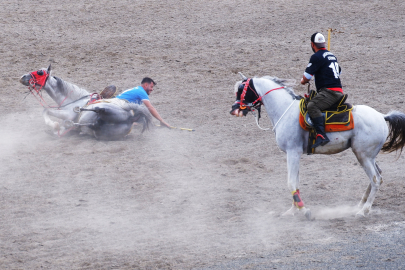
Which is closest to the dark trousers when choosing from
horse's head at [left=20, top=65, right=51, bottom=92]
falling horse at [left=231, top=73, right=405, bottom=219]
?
falling horse at [left=231, top=73, right=405, bottom=219]

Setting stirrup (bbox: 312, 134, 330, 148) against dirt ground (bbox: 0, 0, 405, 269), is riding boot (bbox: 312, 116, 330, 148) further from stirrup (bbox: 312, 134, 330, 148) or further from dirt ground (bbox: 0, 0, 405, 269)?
dirt ground (bbox: 0, 0, 405, 269)

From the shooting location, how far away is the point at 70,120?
11.1 m

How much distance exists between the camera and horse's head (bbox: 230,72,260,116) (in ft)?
25.2

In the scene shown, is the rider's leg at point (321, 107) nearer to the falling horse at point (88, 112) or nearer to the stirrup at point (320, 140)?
the stirrup at point (320, 140)

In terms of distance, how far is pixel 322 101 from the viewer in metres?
7.33

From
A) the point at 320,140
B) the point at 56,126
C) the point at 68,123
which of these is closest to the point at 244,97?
the point at 320,140

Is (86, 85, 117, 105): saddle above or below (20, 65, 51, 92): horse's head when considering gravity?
below

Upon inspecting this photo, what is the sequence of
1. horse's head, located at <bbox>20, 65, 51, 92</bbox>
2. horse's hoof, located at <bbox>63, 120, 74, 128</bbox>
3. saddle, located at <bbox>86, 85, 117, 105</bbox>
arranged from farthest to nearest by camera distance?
saddle, located at <bbox>86, 85, 117, 105</bbox>
horse's head, located at <bbox>20, 65, 51, 92</bbox>
horse's hoof, located at <bbox>63, 120, 74, 128</bbox>

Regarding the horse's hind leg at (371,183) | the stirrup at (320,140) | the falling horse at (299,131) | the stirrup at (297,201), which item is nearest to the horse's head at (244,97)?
the falling horse at (299,131)

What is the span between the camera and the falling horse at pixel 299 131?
7398mm

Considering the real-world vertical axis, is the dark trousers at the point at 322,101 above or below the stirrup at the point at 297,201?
above

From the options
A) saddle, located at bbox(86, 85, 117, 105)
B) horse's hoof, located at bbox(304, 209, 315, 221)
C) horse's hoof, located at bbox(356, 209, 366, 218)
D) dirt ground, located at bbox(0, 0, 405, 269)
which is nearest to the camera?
dirt ground, located at bbox(0, 0, 405, 269)

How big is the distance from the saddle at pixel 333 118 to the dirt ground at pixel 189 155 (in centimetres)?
127

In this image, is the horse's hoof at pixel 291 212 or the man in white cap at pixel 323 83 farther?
the horse's hoof at pixel 291 212
